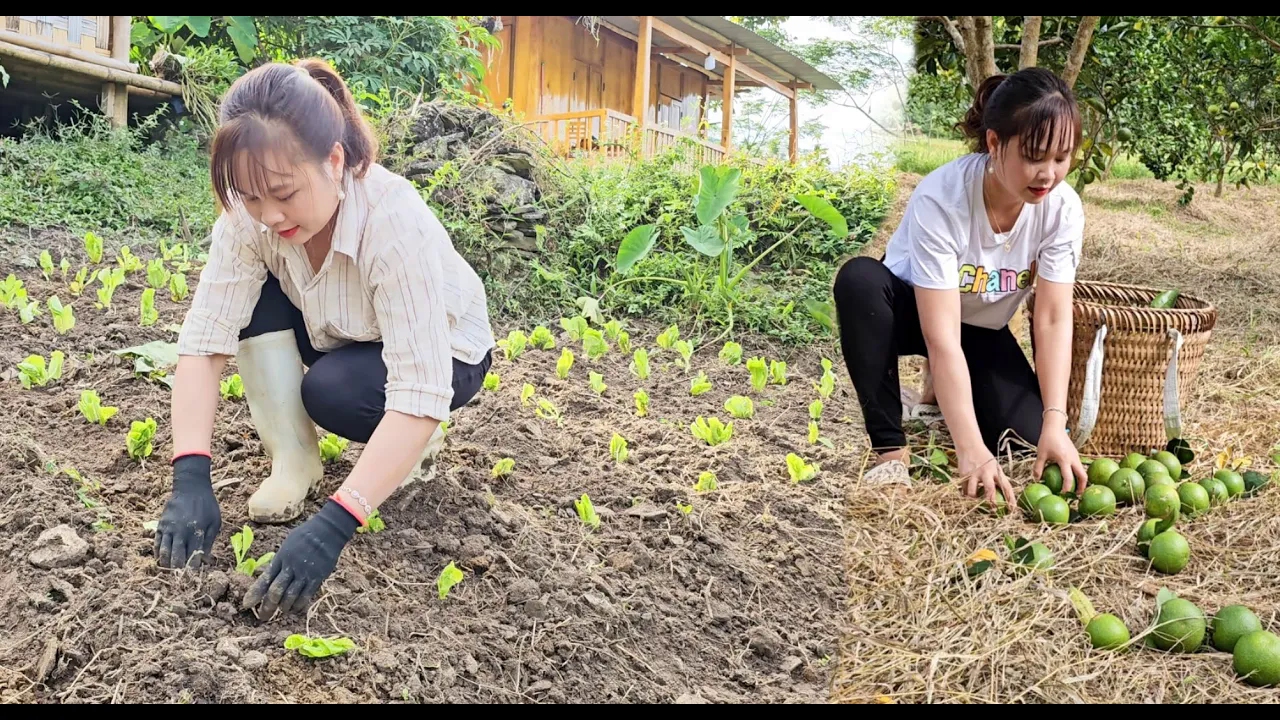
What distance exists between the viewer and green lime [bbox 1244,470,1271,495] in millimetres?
2160

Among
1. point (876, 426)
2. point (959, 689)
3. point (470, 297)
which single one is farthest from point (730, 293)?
point (959, 689)

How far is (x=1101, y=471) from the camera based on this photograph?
6.93ft

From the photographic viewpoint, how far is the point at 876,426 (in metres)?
2.28

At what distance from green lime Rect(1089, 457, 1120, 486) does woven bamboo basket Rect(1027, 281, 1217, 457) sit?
17 cm

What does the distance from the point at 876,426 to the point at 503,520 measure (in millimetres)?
941

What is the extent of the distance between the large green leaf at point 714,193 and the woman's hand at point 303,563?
2359 millimetres

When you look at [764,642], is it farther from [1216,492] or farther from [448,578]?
[1216,492]

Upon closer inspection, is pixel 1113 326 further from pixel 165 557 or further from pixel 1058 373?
pixel 165 557

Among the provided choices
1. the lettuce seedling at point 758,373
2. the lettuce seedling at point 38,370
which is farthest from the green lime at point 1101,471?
the lettuce seedling at point 38,370

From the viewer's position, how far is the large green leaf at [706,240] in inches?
139

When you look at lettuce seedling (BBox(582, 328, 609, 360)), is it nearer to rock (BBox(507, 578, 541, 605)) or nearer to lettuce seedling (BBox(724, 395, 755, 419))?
lettuce seedling (BBox(724, 395, 755, 419))

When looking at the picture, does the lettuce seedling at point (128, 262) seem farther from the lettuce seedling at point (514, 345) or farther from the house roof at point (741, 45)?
the house roof at point (741, 45)

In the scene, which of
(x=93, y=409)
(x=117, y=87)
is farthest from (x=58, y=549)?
(x=117, y=87)
